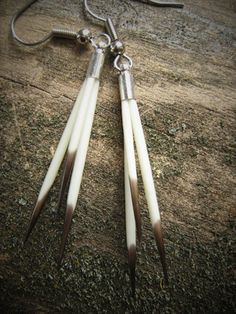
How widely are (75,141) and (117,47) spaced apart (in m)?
0.43

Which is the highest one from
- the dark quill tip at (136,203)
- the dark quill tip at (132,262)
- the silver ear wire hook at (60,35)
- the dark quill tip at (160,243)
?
the silver ear wire hook at (60,35)

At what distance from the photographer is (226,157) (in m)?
0.89

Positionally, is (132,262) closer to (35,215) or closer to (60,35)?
(35,215)

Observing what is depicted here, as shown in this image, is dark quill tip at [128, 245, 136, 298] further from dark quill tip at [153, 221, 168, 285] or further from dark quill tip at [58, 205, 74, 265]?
dark quill tip at [58, 205, 74, 265]

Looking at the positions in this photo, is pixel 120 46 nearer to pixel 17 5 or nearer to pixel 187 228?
pixel 17 5

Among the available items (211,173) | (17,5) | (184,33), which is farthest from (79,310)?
(17,5)

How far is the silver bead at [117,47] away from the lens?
38.6 inches

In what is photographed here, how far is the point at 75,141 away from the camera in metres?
0.79

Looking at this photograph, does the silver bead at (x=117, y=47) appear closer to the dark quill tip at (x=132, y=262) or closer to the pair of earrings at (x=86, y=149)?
the pair of earrings at (x=86, y=149)

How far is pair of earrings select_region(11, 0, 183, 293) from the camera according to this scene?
0.73 m

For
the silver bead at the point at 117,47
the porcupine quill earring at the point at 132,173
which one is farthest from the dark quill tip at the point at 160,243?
the silver bead at the point at 117,47

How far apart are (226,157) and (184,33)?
53 cm

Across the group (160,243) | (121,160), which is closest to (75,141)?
(121,160)

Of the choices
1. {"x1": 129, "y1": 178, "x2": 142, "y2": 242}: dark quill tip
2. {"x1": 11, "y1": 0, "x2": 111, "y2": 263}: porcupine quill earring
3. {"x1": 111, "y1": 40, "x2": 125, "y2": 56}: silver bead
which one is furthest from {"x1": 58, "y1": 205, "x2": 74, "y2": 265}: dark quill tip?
{"x1": 111, "y1": 40, "x2": 125, "y2": 56}: silver bead
